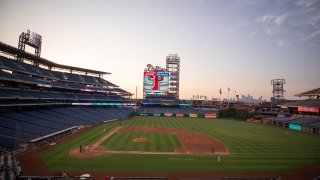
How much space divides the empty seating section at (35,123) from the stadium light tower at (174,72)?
6534 cm

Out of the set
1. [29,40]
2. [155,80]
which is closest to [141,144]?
[29,40]

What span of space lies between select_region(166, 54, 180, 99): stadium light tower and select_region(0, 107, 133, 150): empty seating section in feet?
214

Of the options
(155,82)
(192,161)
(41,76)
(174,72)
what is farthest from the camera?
(174,72)

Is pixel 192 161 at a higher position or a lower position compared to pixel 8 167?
lower

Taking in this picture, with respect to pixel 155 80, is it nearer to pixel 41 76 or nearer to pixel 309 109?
pixel 41 76

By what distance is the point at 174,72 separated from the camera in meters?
134

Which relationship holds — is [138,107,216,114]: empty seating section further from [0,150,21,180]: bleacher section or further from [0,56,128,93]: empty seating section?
[0,150,21,180]: bleacher section

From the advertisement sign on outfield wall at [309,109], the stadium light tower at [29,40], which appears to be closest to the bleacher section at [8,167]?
the stadium light tower at [29,40]

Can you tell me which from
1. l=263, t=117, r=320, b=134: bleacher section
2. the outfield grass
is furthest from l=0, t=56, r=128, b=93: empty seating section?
l=263, t=117, r=320, b=134: bleacher section

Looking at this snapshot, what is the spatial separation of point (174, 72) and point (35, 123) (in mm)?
96352

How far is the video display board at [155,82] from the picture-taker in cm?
11178

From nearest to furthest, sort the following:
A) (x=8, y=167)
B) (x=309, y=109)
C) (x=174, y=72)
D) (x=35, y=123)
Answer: (x=8, y=167), (x=35, y=123), (x=309, y=109), (x=174, y=72)

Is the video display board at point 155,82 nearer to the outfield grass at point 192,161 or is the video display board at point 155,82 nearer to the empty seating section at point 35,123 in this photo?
the empty seating section at point 35,123

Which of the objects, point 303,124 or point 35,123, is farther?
point 303,124
